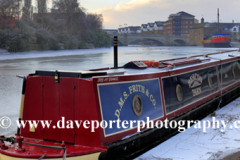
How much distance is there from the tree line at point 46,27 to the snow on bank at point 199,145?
3662 centimetres

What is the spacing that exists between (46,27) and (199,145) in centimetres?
5175

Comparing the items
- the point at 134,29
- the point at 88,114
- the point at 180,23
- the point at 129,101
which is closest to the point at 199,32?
the point at 180,23

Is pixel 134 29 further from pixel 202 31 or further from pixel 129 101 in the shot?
pixel 129 101

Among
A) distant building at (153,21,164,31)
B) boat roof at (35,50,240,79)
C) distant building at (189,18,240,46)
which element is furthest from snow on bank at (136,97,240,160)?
distant building at (153,21,164,31)

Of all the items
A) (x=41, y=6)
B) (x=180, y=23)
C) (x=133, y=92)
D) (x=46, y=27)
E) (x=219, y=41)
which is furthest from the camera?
(x=180, y=23)

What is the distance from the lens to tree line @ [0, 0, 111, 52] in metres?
41.9

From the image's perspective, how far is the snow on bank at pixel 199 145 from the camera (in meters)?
6.13

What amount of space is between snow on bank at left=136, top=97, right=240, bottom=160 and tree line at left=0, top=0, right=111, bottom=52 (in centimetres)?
3662

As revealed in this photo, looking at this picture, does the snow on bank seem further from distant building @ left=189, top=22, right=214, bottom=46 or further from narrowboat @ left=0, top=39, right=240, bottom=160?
distant building @ left=189, top=22, right=214, bottom=46

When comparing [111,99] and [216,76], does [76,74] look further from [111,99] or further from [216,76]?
[216,76]

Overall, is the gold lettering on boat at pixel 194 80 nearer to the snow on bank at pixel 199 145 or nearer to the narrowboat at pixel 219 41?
the snow on bank at pixel 199 145

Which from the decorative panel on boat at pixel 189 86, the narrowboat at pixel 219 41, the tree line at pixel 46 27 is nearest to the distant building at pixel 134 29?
the tree line at pixel 46 27

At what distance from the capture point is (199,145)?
6828 millimetres

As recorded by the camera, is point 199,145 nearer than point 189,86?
Yes
